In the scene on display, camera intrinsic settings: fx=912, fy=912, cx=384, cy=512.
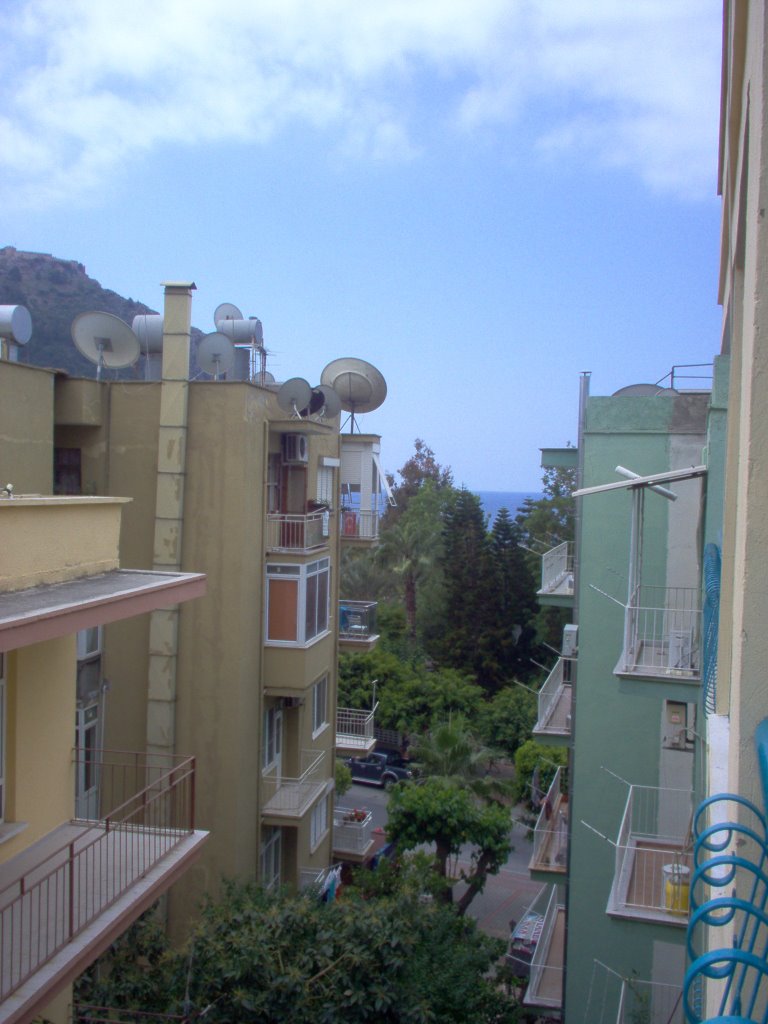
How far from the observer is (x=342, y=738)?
21875 millimetres

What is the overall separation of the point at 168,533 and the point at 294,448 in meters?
3.37

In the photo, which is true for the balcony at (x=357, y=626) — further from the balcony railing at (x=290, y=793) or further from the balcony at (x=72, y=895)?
the balcony at (x=72, y=895)

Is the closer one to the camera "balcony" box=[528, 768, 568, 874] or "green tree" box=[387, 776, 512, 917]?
"balcony" box=[528, 768, 568, 874]

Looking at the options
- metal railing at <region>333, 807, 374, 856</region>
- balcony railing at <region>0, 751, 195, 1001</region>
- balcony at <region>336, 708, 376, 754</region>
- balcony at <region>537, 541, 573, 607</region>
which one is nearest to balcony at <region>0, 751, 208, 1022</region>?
balcony railing at <region>0, 751, 195, 1001</region>

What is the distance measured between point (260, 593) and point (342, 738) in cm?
744

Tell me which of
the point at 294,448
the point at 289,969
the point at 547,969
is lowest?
the point at 547,969

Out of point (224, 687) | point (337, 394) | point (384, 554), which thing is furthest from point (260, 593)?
point (384, 554)

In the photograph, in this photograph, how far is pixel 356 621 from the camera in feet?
70.8

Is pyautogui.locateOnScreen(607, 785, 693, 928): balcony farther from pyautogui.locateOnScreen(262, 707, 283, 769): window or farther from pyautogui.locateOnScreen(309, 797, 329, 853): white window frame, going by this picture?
pyautogui.locateOnScreen(309, 797, 329, 853): white window frame

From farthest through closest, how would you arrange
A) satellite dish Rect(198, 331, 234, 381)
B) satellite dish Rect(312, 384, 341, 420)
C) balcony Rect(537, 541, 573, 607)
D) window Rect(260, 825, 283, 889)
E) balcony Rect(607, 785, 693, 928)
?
satellite dish Rect(312, 384, 341, 420), window Rect(260, 825, 283, 889), satellite dish Rect(198, 331, 234, 381), balcony Rect(537, 541, 573, 607), balcony Rect(607, 785, 693, 928)

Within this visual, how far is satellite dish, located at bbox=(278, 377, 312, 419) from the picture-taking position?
16234mm

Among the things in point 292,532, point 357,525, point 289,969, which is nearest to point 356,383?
point 357,525

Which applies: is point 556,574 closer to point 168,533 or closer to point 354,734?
point 168,533

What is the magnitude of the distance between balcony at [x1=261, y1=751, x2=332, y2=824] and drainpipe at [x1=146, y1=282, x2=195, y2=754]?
2413 millimetres
